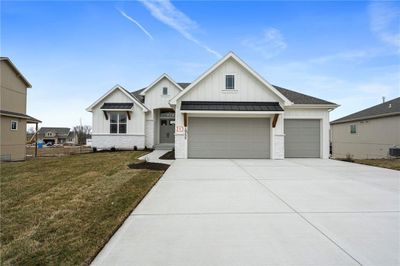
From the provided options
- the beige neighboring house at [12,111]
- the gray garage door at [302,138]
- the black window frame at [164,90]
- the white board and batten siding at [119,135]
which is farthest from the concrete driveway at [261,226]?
the beige neighboring house at [12,111]

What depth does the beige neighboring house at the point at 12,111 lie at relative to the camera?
1516 centimetres

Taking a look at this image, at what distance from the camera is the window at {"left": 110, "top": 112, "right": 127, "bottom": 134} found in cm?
1827

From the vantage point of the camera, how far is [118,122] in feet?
60.0

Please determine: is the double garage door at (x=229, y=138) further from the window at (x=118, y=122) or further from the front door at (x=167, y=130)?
the window at (x=118, y=122)

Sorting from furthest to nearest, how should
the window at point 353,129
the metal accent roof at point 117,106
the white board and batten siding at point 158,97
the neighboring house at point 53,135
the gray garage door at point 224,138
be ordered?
the neighboring house at point 53,135 → the window at point 353,129 → the white board and batten siding at point 158,97 → the metal accent roof at point 117,106 → the gray garage door at point 224,138

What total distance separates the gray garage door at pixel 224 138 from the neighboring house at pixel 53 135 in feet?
225

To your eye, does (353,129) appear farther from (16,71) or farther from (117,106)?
(16,71)

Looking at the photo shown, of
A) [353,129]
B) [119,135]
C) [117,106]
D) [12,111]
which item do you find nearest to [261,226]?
[119,135]

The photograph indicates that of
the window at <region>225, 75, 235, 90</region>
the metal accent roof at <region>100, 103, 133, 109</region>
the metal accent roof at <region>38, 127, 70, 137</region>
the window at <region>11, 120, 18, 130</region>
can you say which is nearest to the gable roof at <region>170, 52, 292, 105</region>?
the window at <region>225, 75, 235, 90</region>

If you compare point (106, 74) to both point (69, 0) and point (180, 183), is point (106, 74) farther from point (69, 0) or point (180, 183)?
point (180, 183)

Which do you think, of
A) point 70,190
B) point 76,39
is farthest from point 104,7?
point 70,190

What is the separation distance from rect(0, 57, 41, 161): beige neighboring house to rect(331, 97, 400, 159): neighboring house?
88.9 ft

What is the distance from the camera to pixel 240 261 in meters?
2.66

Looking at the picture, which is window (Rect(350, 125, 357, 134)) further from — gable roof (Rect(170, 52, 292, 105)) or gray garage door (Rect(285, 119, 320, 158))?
gable roof (Rect(170, 52, 292, 105))
